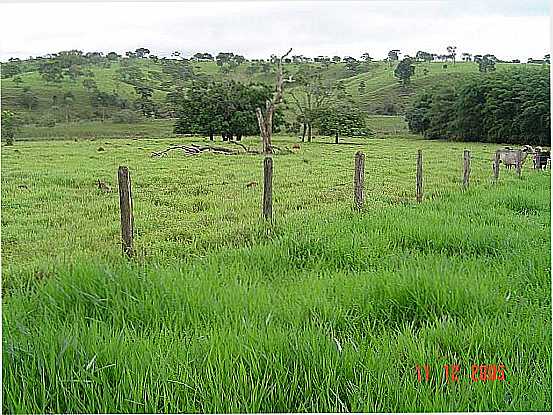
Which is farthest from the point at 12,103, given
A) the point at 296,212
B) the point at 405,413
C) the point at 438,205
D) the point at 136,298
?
the point at 405,413

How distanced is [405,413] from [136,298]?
1.48 m

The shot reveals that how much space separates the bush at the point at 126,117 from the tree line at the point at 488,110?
851 centimetres

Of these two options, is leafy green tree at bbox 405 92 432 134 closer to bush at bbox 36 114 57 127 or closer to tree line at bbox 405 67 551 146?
tree line at bbox 405 67 551 146

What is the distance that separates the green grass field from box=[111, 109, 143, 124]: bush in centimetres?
1178

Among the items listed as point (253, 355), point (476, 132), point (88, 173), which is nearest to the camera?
point (253, 355)

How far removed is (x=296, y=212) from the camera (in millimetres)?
7102

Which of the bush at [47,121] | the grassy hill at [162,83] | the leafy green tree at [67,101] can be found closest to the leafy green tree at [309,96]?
the grassy hill at [162,83]

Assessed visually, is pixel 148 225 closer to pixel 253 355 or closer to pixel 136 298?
pixel 136 298

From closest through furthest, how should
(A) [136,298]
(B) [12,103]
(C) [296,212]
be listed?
1. (A) [136,298]
2. (C) [296,212]
3. (B) [12,103]

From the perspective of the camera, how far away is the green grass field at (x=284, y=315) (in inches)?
92.0

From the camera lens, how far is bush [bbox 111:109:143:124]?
1767 cm

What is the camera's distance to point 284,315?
3.00 meters

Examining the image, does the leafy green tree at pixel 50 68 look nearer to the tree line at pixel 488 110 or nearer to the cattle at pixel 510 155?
the tree line at pixel 488 110
